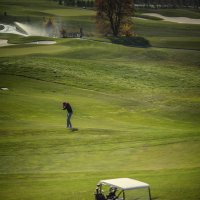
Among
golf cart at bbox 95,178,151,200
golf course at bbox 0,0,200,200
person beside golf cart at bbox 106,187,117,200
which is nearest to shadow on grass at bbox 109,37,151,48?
golf course at bbox 0,0,200,200

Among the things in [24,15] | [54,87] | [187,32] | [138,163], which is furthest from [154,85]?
[24,15]

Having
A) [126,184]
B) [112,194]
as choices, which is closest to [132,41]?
[112,194]

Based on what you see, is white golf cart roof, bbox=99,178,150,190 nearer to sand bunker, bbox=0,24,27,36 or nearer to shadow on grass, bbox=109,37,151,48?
shadow on grass, bbox=109,37,151,48

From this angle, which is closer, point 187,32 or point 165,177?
point 165,177

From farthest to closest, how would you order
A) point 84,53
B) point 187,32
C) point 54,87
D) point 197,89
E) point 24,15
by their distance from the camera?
point 24,15 < point 187,32 < point 84,53 < point 197,89 < point 54,87

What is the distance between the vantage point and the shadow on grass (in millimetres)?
104500

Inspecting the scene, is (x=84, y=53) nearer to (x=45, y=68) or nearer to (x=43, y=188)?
(x=45, y=68)

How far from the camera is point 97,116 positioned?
53156 mm

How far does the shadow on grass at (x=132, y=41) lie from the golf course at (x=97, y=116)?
33cm

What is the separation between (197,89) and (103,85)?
1096cm

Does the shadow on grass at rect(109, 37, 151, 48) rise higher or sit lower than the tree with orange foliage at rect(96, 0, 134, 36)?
lower

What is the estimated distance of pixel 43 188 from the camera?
2892cm

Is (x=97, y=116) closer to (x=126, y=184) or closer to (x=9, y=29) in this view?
(x=126, y=184)

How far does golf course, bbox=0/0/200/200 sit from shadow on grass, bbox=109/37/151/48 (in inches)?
13.1
